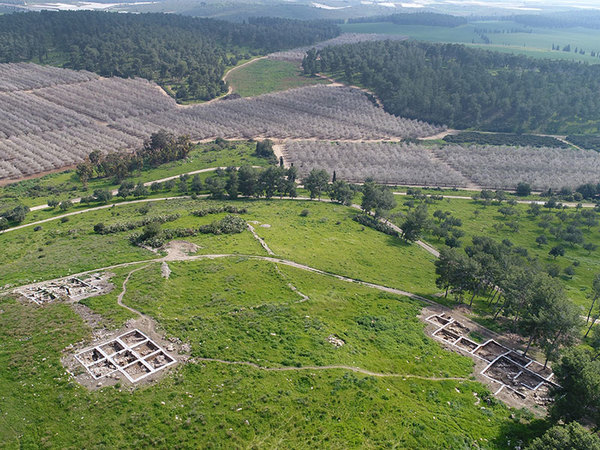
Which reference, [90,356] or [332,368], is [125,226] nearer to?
Result: [90,356]

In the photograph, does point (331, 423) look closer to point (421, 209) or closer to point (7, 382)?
point (7, 382)

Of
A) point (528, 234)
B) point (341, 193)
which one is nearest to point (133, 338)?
point (341, 193)

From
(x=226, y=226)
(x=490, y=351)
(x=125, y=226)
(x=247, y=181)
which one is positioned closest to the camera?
(x=490, y=351)

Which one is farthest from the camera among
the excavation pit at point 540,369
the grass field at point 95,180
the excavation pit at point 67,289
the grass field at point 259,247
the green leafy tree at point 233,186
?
the green leafy tree at point 233,186

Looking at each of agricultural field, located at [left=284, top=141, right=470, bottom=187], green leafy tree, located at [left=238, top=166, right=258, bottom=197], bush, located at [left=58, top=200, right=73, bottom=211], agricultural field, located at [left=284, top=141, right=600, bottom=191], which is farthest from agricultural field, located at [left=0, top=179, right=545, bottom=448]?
agricultural field, located at [left=284, top=141, right=600, bottom=191]

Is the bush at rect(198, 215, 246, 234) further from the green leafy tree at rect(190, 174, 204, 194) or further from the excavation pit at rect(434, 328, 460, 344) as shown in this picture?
the green leafy tree at rect(190, 174, 204, 194)

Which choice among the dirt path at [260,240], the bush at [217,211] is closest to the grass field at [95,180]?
the bush at [217,211]

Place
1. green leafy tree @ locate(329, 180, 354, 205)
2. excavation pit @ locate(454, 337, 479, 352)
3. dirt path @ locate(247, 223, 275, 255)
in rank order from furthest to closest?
green leafy tree @ locate(329, 180, 354, 205)
dirt path @ locate(247, 223, 275, 255)
excavation pit @ locate(454, 337, 479, 352)

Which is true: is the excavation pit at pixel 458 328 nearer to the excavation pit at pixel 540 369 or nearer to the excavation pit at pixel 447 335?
the excavation pit at pixel 447 335

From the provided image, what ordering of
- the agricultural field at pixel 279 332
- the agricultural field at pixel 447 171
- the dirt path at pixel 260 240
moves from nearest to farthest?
the agricultural field at pixel 279 332
the dirt path at pixel 260 240
the agricultural field at pixel 447 171

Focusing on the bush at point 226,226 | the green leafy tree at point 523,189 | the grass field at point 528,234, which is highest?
the bush at point 226,226
